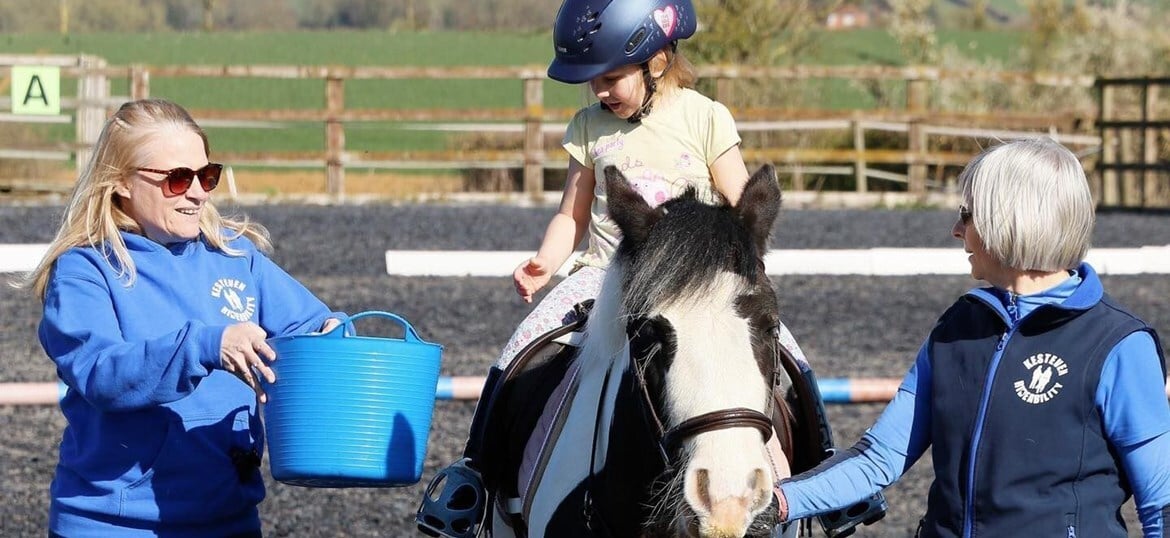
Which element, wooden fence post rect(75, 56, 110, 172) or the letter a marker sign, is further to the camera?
wooden fence post rect(75, 56, 110, 172)

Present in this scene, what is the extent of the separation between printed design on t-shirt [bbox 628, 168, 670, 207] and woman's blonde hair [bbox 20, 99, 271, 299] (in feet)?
3.44

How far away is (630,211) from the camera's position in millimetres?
2678

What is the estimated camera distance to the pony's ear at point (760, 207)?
8.83 feet

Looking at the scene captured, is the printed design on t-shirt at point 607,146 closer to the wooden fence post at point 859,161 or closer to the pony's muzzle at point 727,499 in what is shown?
the pony's muzzle at point 727,499

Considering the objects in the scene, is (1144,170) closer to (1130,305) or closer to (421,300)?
(1130,305)

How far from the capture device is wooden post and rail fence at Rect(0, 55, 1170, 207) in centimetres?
1753

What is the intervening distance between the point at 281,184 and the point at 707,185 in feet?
59.2

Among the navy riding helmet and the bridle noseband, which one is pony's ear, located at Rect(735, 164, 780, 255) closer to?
the bridle noseband

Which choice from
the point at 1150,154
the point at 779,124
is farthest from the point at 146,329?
the point at 1150,154

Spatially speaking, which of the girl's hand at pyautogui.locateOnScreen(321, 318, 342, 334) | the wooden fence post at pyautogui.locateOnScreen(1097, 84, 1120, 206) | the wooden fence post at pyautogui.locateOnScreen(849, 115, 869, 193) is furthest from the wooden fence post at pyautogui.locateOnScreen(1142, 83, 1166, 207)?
the girl's hand at pyautogui.locateOnScreen(321, 318, 342, 334)

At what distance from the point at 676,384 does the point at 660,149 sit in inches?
50.6

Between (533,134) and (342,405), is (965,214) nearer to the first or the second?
(342,405)

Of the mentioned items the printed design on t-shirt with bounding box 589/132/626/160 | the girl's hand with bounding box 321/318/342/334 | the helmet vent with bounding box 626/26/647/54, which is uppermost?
the helmet vent with bounding box 626/26/647/54

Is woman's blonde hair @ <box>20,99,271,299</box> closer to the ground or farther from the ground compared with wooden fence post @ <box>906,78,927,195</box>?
farther from the ground
